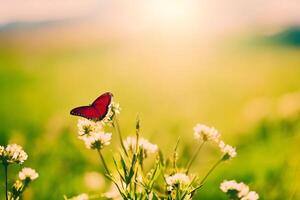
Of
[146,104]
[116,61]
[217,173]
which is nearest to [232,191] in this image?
[217,173]

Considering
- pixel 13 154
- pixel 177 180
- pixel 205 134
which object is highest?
pixel 205 134

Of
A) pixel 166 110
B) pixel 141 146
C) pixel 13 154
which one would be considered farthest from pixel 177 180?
pixel 166 110

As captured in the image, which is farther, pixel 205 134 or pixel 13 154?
pixel 205 134

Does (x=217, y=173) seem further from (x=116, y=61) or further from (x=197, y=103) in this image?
(x=116, y=61)

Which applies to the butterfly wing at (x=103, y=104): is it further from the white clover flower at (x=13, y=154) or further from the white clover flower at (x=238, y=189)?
the white clover flower at (x=238, y=189)

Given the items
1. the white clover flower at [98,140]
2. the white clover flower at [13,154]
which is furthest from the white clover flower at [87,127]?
the white clover flower at [13,154]

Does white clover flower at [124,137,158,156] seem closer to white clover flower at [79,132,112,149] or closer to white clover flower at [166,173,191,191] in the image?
white clover flower at [79,132,112,149]

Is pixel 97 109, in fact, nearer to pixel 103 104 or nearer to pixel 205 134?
pixel 103 104
